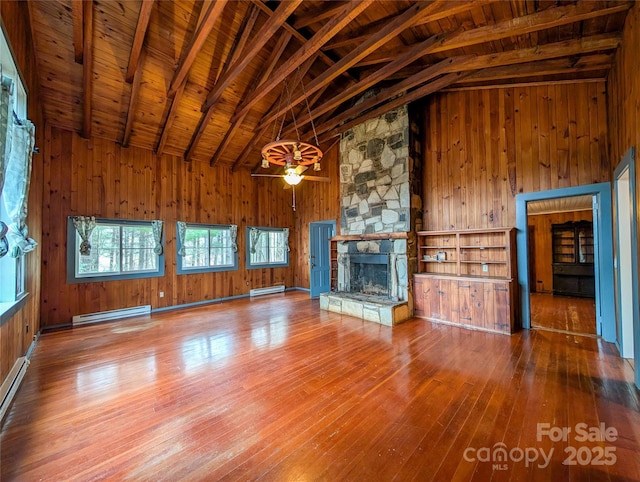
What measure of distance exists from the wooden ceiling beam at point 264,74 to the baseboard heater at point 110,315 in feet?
12.8

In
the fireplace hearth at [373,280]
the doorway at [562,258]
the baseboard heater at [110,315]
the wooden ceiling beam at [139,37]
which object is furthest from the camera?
the doorway at [562,258]

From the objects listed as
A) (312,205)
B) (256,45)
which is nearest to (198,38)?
(256,45)

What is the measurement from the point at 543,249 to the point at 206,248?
365 inches

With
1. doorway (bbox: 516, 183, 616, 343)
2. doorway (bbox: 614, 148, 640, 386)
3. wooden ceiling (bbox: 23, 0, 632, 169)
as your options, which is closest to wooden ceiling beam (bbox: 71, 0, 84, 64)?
wooden ceiling (bbox: 23, 0, 632, 169)

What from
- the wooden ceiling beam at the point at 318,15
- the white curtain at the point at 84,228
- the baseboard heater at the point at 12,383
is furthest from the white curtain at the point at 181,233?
the wooden ceiling beam at the point at 318,15

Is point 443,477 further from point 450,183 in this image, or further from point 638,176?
point 450,183

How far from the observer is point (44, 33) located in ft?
12.2

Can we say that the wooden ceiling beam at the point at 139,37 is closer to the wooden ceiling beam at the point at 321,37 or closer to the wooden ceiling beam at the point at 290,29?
the wooden ceiling beam at the point at 290,29

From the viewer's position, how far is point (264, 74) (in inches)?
199

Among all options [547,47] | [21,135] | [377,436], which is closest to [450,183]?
[547,47]

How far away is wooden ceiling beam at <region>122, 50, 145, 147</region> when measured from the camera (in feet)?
14.1

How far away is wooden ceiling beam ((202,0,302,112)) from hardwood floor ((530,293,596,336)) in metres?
5.99

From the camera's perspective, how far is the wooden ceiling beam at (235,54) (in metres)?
4.16

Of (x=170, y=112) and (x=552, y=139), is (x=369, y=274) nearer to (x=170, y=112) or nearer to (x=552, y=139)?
(x=552, y=139)
